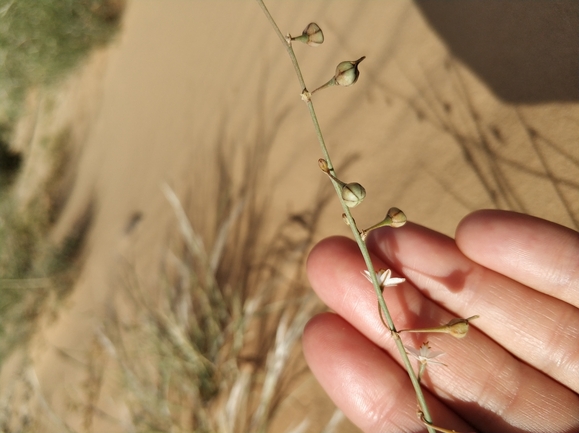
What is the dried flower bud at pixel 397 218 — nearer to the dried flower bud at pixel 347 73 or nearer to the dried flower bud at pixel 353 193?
the dried flower bud at pixel 353 193

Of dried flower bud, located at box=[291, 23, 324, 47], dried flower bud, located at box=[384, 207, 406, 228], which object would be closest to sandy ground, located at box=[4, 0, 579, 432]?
dried flower bud, located at box=[384, 207, 406, 228]

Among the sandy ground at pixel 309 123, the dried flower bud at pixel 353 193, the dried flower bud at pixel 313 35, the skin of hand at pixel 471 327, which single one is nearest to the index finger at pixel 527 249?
the skin of hand at pixel 471 327

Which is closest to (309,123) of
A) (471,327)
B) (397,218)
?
(471,327)

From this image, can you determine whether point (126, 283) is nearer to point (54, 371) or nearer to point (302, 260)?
point (54, 371)

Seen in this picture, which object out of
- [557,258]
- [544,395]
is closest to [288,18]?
[557,258]

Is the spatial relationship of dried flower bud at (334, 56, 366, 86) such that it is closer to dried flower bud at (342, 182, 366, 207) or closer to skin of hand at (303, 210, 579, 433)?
dried flower bud at (342, 182, 366, 207)
